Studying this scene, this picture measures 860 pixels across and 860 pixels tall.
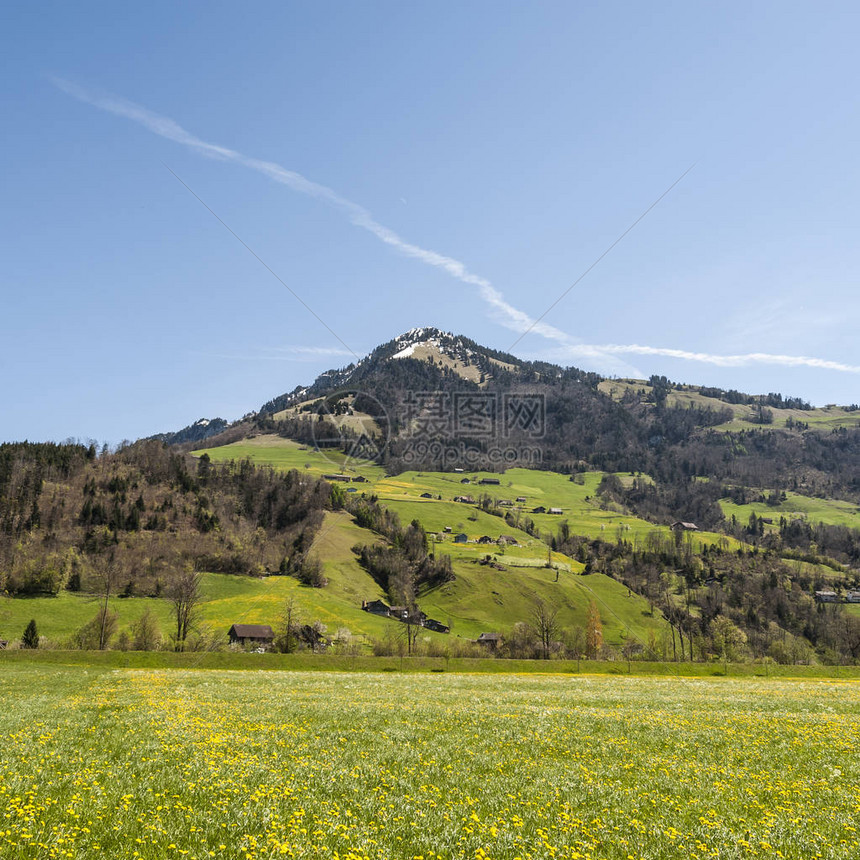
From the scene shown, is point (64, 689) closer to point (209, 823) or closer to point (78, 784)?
point (78, 784)

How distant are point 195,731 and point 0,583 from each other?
633 feet

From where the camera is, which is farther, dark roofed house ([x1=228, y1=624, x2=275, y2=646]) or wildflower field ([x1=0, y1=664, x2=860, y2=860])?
dark roofed house ([x1=228, y1=624, x2=275, y2=646])

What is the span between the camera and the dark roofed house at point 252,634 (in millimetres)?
150250

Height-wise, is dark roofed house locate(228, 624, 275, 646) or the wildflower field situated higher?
the wildflower field

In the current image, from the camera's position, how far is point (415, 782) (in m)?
15.8

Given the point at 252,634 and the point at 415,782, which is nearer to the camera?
the point at 415,782

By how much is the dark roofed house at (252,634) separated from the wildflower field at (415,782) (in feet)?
433

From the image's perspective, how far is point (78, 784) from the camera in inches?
535

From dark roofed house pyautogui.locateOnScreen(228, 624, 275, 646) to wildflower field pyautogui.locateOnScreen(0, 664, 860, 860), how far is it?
13188 cm

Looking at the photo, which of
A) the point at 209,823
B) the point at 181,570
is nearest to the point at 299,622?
the point at 181,570

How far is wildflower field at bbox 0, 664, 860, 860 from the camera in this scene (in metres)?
11.4

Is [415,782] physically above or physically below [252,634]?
above

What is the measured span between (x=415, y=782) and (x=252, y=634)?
509ft

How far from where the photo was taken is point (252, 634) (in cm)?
15438
